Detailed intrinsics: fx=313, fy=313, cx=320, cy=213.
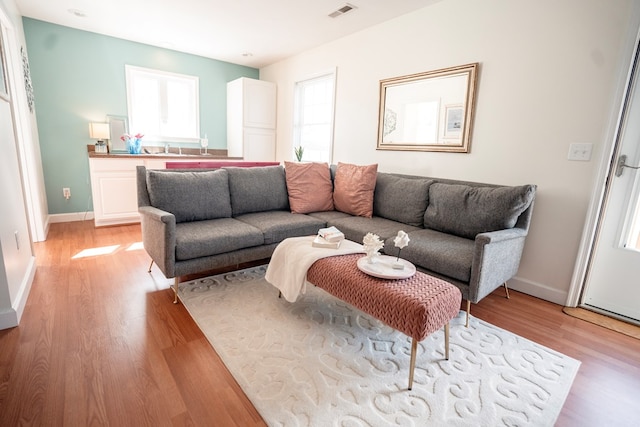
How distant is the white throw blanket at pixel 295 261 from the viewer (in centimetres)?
184

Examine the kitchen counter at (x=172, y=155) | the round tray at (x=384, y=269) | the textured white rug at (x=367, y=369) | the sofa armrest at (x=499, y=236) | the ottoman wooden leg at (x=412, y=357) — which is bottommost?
the textured white rug at (x=367, y=369)

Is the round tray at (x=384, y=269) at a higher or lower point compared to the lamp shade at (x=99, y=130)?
lower

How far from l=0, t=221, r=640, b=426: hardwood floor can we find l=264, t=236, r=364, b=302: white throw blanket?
54 centimetres

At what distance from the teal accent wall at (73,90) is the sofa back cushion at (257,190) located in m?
2.66

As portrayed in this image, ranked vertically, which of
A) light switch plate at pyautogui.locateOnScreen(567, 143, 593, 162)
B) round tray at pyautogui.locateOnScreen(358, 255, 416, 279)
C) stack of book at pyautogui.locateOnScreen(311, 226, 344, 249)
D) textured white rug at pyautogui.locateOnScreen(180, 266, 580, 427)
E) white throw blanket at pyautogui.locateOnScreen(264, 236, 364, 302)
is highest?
light switch plate at pyautogui.locateOnScreen(567, 143, 593, 162)

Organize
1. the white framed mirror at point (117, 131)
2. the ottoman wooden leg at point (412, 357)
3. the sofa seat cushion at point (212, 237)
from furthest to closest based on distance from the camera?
the white framed mirror at point (117, 131), the sofa seat cushion at point (212, 237), the ottoman wooden leg at point (412, 357)

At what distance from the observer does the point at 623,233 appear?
6.93 ft

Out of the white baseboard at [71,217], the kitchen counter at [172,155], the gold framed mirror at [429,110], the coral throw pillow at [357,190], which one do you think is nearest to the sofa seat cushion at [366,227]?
the coral throw pillow at [357,190]

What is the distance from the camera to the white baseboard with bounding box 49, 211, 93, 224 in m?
4.06

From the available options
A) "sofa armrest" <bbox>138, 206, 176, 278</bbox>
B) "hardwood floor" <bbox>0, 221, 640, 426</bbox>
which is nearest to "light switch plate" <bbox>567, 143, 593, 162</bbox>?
"hardwood floor" <bbox>0, 221, 640, 426</bbox>

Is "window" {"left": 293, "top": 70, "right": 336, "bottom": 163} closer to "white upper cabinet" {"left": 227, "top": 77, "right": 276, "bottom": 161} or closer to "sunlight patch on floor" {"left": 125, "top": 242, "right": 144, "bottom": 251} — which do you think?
"white upper cabinet" {"left": 227, "top": 77, "right": 276, "bottom": 161}

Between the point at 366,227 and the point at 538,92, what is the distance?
161 centimetres

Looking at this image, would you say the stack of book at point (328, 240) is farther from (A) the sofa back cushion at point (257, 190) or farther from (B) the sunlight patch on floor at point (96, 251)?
(B) the sunlight patch on floor at point (96, 251)

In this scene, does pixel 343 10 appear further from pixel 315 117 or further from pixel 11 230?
pixel 11 230
